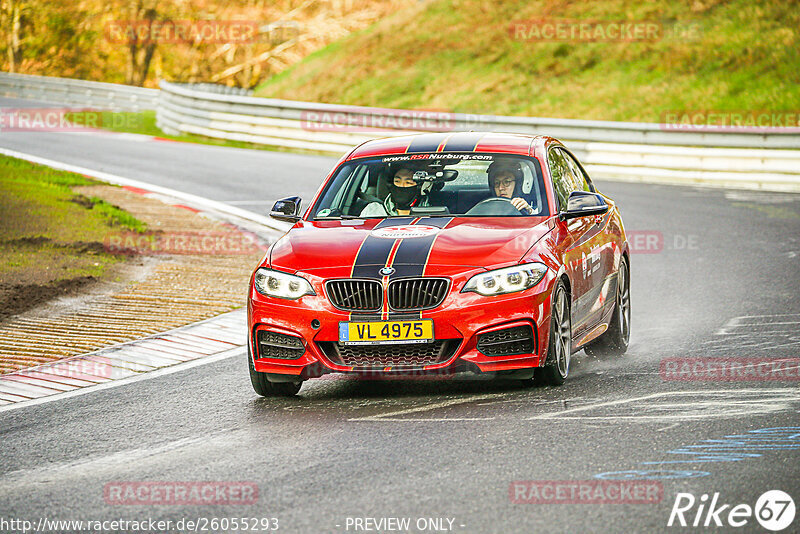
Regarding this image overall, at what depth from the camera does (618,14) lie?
115 feet

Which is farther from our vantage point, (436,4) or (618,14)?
(436,4)

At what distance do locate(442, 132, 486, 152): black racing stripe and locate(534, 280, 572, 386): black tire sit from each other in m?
1.55

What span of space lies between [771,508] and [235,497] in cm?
236

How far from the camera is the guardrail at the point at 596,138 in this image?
71.1 ft

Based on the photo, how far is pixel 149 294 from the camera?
39.2 ft

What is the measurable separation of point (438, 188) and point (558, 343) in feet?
5.43

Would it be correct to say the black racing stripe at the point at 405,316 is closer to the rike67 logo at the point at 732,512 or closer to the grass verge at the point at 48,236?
the rike67 logo at the point at 732,512

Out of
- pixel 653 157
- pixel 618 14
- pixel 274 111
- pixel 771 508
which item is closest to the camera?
pixel 771 508

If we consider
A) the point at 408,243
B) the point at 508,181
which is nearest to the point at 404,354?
the point at 408,243

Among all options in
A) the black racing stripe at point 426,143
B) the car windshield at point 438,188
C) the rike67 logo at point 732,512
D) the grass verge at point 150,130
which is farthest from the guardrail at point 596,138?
the rike67 logo at point 732,512

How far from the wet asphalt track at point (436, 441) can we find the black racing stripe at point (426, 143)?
1.82m

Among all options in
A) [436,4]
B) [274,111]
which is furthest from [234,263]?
[436,4]

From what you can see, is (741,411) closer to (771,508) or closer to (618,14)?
(771,508)

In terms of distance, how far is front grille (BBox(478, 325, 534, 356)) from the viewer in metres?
7.55
